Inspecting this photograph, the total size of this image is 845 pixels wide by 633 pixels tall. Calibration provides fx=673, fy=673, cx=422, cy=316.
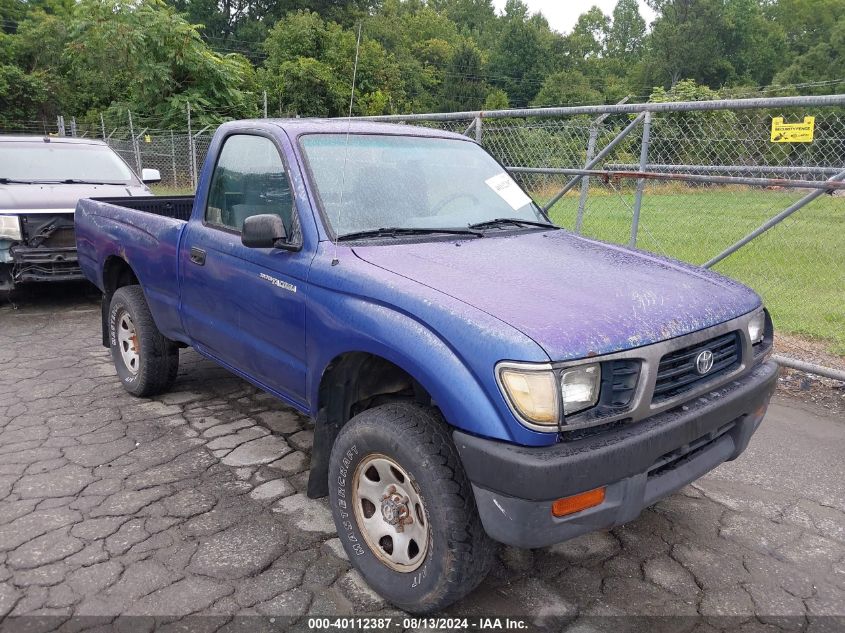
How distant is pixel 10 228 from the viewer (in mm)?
6598

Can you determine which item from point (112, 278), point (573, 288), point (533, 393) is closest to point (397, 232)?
point (573, 288)

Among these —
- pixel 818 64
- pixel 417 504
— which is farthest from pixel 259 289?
pixel 818 64

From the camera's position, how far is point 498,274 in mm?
2713

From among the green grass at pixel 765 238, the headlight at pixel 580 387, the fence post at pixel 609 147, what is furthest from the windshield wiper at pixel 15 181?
the headlight at pixel 580 387

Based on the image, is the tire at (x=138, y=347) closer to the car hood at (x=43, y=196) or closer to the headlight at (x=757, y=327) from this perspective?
the car hood at (x=43, y=196)

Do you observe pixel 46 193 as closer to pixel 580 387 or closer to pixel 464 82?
pixel 580 387

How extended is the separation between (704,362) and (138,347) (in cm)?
361

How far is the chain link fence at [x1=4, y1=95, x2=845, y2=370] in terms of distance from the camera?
18.6ft

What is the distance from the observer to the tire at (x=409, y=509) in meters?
2.29

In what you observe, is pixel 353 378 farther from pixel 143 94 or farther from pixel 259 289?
pixel 143 94

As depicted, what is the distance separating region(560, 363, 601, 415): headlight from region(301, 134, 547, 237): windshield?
1.28m

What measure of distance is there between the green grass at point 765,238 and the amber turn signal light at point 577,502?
4.60 meters

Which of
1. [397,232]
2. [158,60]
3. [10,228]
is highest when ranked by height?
Result: [158,60]

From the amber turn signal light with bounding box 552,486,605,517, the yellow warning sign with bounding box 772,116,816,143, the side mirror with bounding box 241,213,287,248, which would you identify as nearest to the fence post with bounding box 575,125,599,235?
the yellow warning sign with bounding box 772,116,816,143
